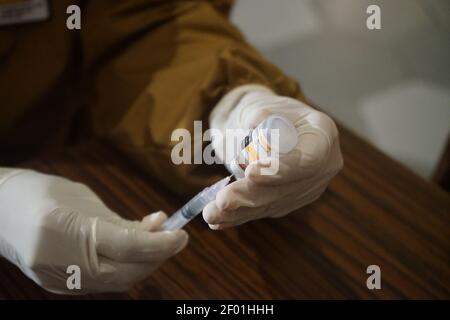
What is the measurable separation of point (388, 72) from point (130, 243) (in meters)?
0.70

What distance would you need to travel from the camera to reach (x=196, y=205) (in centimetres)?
50

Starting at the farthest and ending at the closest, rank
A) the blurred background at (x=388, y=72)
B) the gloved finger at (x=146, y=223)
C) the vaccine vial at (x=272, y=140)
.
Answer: the blurred background at (x=388, y=72) < the gloved finger at (x=146, y=223) < the vaccine vial at (x=272, y=140)

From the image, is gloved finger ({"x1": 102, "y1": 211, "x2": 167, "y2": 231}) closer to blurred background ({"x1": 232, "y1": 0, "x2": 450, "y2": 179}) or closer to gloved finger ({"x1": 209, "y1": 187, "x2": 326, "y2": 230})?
gloved finger ({"x1": 209, "y1": 187, "x2": 326, "y2": 230})

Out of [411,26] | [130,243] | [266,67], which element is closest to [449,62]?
[411,26]

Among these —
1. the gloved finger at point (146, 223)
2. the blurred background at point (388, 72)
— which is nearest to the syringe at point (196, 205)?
the gloved finger at point (146, 223)

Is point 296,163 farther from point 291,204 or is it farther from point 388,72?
point 388,72

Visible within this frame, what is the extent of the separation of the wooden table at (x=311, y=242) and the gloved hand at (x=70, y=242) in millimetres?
42

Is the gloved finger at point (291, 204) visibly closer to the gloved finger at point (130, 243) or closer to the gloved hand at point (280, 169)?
the gloved hand at point (280, 169)

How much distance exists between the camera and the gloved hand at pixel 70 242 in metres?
Result: 0.50

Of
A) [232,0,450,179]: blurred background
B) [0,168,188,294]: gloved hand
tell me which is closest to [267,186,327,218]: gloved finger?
[0,168,188,294]: gloved hand

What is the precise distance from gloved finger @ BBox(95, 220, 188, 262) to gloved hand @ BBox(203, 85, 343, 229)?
0.07 metres

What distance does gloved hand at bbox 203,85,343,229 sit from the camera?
1.47 feet

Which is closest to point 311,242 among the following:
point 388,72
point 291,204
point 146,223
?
point 291,204

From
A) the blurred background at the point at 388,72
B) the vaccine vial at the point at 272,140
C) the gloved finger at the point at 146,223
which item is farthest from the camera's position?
the blurred background at the point at 388,72
